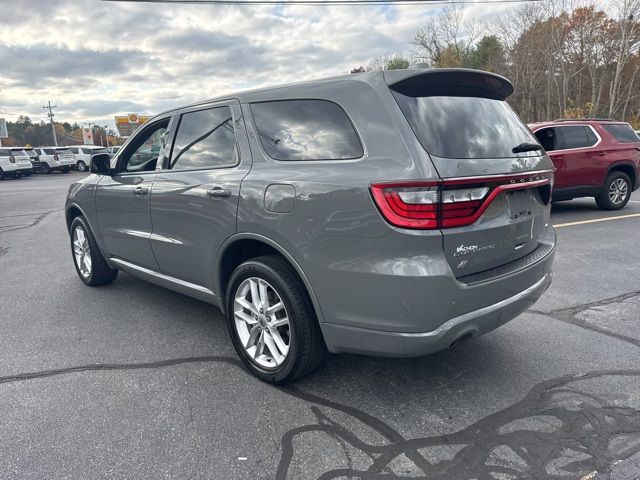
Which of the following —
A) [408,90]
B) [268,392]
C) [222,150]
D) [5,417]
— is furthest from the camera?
[222,150]

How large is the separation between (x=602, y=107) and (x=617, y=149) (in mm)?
35259

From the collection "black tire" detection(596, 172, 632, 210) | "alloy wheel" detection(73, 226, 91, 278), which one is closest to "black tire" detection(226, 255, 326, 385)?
"alloy wheel" detection(73, 226, 91, 278)

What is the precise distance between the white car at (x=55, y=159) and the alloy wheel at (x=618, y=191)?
3441cm

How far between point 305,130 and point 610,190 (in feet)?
28.6

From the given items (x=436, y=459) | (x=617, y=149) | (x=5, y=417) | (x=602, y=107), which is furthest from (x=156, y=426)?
(x=602, y=107)

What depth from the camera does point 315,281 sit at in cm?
A: 259

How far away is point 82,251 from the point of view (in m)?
5.36

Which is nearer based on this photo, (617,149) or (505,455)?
(505,455)

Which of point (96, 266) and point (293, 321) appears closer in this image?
point (293, 321)

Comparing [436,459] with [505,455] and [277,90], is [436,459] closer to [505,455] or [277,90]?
[505,455]

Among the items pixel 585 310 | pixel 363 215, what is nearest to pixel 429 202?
pixel 363 215

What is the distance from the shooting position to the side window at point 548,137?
8.70 meters

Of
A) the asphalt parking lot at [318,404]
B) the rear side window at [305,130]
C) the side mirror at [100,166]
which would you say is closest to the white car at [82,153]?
the side mirror at [100,166]

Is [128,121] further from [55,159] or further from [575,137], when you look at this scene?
[575,137]
